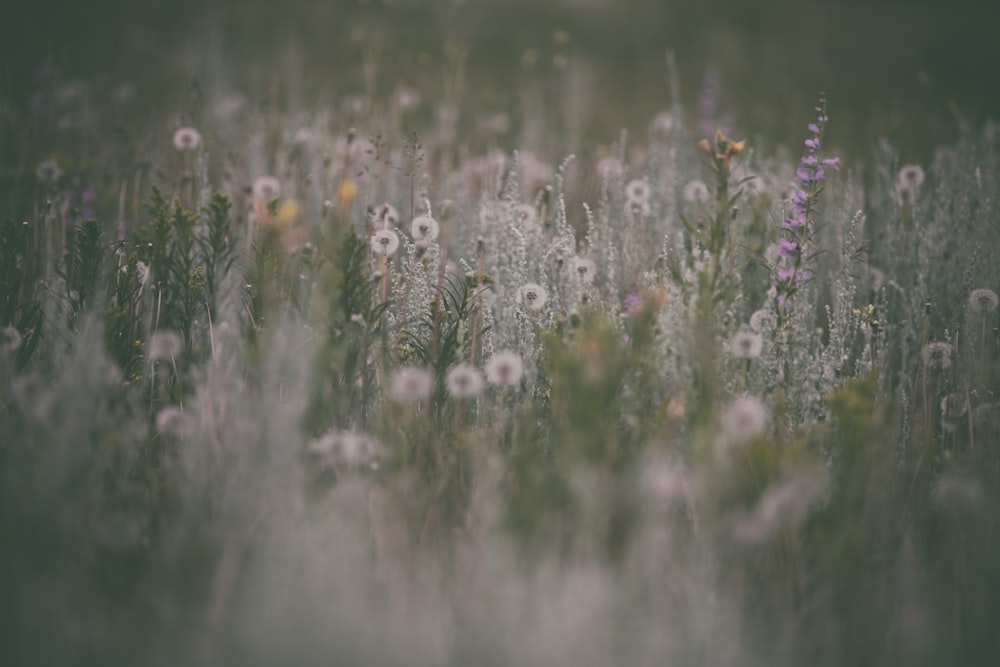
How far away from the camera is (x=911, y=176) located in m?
3.84

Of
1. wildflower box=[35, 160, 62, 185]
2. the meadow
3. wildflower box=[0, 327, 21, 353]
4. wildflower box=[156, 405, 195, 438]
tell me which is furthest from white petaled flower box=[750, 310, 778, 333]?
wildflower box=[35, 160, 62, 185]

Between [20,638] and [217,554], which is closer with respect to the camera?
[20,638]

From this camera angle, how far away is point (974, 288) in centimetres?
286

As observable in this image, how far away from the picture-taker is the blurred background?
6.10 metres

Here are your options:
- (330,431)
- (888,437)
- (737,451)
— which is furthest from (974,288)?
(330,431)

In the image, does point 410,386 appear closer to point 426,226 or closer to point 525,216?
point 426,226

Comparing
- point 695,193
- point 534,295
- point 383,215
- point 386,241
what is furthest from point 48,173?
point 695,193

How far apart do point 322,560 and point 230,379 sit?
2.40ft

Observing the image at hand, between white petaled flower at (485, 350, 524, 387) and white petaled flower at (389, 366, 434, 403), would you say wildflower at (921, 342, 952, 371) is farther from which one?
white petaled flower at (389, 366, 434, 403)

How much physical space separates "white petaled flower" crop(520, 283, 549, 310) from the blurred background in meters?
2.01

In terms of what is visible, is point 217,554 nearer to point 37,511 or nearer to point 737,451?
point 37,511

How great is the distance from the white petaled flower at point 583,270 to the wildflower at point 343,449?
106cm

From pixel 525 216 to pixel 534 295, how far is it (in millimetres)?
748

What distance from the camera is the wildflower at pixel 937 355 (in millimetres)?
2547
